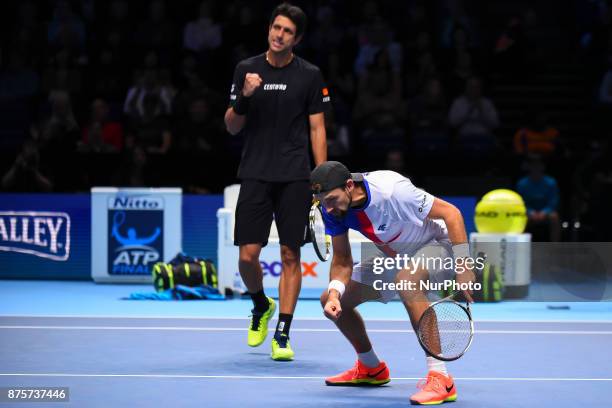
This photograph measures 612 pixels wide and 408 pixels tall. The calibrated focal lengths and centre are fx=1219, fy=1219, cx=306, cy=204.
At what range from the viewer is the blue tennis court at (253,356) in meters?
6.09

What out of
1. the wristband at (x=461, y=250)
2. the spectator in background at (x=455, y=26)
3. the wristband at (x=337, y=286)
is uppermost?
the spectator in background at (x=455, y=26)

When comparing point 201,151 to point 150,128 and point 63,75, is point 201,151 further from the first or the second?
point 63,75

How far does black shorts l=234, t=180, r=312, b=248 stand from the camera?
7.49m

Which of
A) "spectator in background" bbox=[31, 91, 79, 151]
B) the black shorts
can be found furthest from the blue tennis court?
"spectator in background" bbox=[31, 91, 79, 151]

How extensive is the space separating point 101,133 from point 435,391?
26.9ft

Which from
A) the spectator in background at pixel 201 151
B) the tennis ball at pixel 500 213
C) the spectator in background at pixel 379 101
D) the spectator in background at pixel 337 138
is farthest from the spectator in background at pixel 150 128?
the tennis ball at pixel 500 213

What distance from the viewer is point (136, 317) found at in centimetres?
925

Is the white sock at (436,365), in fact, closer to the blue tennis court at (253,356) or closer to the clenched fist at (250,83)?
the blue tennis court at (253,356)

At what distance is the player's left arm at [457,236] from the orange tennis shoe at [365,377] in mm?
903

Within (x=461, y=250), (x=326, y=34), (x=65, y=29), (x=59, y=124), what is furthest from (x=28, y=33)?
(x=461, y=250)

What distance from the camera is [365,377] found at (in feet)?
21.1

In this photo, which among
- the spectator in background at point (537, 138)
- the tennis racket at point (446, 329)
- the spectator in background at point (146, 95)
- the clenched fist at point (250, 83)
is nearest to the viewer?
the tennis racket at point (446, 329)

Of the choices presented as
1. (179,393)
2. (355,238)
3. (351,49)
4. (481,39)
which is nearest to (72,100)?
(351,49)

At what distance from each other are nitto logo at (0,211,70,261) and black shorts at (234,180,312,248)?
4772 millimetres
